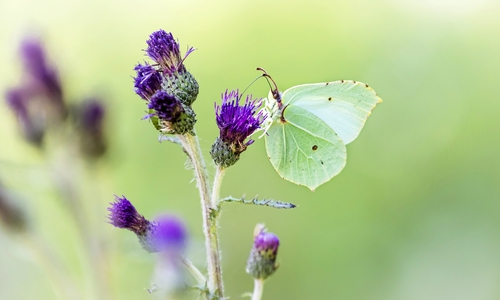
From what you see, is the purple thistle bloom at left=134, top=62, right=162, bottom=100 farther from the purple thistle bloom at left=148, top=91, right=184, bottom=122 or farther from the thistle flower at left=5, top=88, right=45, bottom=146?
the thistle flower at left=5, top=88, right=45, bottom=146

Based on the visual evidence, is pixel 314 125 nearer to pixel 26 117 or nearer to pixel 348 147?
pixel 26 117

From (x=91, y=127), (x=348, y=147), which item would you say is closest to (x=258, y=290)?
(x=91, y=127)

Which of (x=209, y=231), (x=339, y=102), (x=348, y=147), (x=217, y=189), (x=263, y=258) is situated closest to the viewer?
(x=209, y=231)

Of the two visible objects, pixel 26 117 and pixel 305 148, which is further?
pixel 305 148

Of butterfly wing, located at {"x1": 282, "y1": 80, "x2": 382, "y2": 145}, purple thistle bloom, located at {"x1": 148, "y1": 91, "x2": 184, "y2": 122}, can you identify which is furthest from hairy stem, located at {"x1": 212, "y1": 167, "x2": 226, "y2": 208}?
butterfly wing, located at {"x1": 282, "y1": 80, "x2": 382, "y2": 145}

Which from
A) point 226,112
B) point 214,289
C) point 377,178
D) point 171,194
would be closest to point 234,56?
point 171,194

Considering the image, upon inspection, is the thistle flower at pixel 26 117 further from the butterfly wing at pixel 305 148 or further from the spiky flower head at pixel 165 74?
the butterfly wing at pixel 305 148
